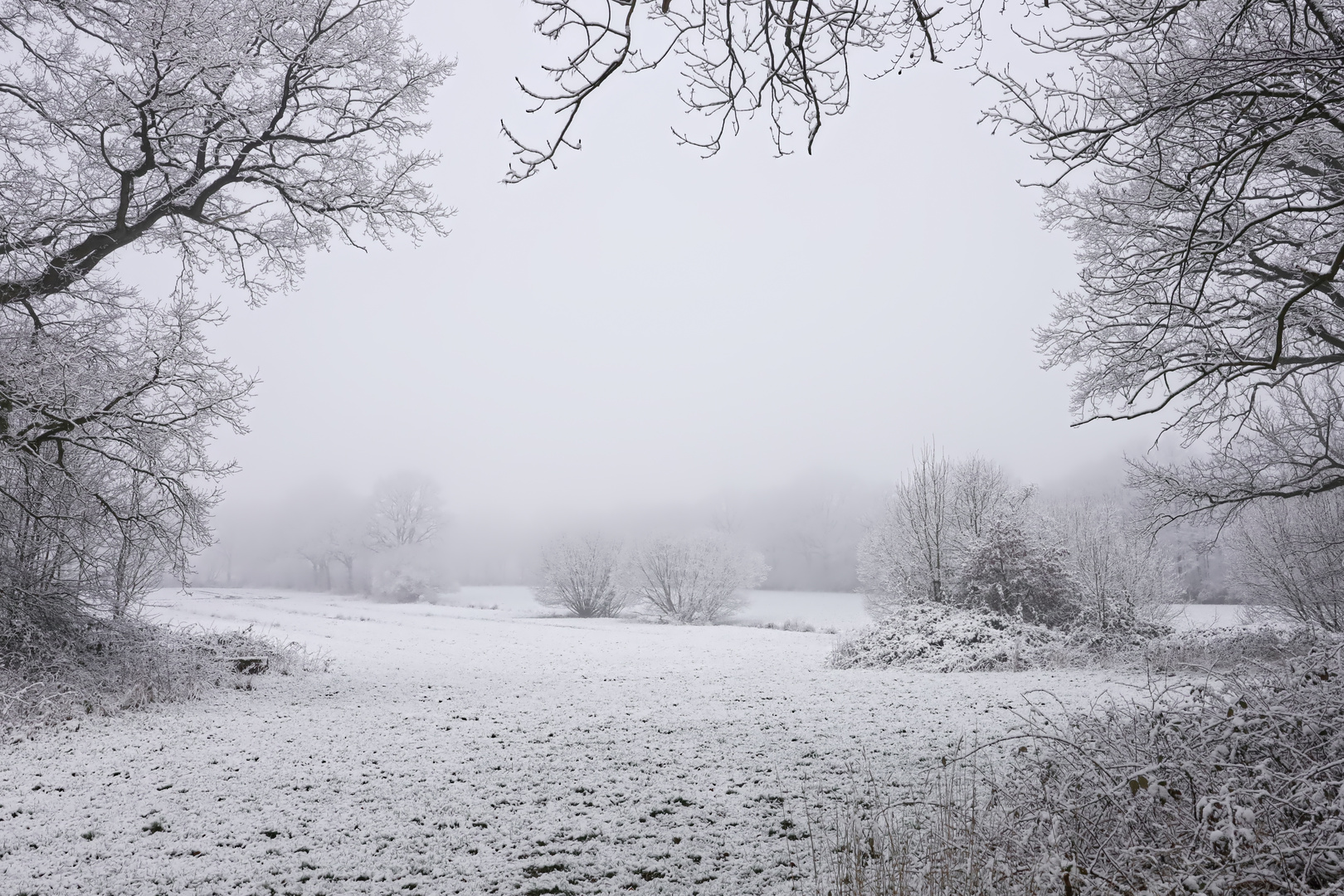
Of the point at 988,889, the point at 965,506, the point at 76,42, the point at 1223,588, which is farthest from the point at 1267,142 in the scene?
the point at 1223,588

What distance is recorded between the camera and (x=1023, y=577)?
44.1 ft

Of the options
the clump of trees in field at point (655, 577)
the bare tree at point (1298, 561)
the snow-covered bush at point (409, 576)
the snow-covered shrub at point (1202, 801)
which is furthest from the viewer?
the snow-covered bush at point (409, 576)

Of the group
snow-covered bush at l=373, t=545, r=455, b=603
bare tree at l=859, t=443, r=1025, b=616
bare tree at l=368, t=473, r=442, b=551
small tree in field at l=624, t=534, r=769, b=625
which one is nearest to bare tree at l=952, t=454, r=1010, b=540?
bare tree at l=859, t=443, r=1025, b=616

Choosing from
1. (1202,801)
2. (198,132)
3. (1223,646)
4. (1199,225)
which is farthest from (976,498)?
(198,132)

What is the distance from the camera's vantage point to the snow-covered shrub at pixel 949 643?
11133 mm

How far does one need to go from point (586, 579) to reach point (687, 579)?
478 cm

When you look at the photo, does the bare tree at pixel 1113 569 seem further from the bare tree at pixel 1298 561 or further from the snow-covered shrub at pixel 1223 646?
the bare tree at pixel 1298 561

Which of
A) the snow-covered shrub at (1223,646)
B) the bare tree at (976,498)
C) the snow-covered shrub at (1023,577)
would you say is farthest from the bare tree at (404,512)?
the snow-covered shrub at (1223,646)

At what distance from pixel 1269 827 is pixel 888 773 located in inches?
106

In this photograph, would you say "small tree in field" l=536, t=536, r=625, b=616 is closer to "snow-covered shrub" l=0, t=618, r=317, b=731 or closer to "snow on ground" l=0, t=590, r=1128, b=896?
"snow on ground" l=0, t=590, r=1128, b=896

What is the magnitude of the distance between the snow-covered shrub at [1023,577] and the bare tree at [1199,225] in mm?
3542

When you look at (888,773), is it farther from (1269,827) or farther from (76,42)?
(76,42)

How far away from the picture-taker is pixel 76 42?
7586mm

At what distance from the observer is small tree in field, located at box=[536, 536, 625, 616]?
28.3 m
